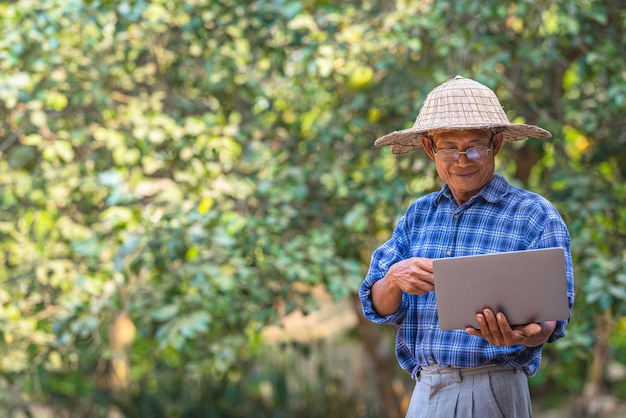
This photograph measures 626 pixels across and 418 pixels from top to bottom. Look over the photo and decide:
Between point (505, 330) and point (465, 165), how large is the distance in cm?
43

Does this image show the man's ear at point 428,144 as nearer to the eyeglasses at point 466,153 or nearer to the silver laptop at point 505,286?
the eyeglasses at point 466,153

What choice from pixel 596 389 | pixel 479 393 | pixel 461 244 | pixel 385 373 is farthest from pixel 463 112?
pixel 596 389

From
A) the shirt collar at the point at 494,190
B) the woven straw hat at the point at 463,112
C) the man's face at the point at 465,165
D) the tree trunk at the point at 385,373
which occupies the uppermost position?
the woven straw hat at the point at 463,112

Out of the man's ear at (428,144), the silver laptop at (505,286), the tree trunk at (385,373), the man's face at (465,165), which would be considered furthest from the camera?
the tree trunk at (385,373)

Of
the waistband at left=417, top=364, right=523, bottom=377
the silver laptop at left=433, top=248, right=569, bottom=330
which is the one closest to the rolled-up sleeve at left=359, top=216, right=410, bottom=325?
the waistband at left=417, top=364, right=523, bottom=377

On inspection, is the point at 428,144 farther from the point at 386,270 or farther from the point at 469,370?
the point at 469,370

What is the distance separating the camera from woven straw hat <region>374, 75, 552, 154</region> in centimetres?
223

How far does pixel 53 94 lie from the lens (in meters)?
4.23

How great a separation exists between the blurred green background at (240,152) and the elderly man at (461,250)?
4.84 ft

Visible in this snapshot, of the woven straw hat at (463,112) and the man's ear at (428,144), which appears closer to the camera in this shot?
the woven straw hat at (463,112)

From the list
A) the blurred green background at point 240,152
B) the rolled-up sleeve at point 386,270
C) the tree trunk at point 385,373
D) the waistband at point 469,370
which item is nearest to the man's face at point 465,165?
the rolled-up sleeve at point 386,270

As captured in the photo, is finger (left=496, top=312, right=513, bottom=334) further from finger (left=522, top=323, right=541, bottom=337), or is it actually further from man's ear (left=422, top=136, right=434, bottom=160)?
man's ear (left=422, top=136, right=434, bottom=160)

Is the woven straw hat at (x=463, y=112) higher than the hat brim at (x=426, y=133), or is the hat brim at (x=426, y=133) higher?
the woven straw hat at (x=463, y=112)

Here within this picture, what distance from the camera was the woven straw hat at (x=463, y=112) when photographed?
87.8 inches
